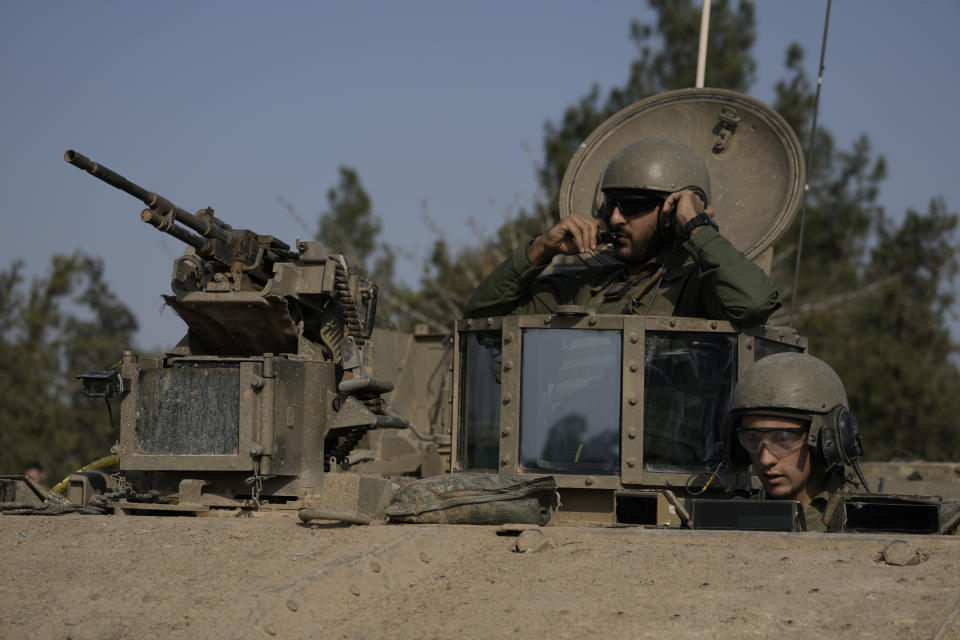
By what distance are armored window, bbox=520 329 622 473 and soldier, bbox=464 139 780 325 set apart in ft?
2.42

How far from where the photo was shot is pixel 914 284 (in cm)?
2786

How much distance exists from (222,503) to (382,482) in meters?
1.40

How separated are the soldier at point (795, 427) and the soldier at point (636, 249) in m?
1.23

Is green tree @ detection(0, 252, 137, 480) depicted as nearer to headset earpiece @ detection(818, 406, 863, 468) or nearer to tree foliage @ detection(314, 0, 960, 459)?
tree foliage @ detection(314, 0, 960, 459)

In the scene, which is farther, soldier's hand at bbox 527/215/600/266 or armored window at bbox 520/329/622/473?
soldier's hand at bbox 527/215/600/266

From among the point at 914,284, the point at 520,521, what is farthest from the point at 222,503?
the point at 914,284

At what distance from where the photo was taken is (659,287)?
7.21 meters

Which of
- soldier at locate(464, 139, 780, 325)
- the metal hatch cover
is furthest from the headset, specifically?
the metal hatch cover

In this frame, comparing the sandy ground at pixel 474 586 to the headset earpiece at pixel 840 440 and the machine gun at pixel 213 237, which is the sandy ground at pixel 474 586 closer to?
the headset earpiece at pixel 840 440

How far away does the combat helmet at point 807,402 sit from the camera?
5355mm

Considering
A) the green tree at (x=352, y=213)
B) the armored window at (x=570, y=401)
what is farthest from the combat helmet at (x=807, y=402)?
the green tree at (x=352, y=213)

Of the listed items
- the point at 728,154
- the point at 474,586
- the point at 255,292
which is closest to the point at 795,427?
the point at 474,586

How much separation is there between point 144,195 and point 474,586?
3359 millimetres

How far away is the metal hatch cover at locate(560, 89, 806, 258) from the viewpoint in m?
8.04
